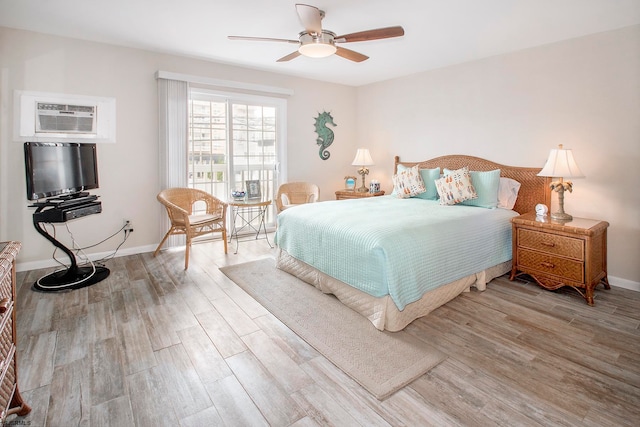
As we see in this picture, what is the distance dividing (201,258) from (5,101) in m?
2.47

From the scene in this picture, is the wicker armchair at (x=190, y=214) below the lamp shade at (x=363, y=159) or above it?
below

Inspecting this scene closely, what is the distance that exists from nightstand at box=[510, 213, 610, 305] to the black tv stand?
162 inches

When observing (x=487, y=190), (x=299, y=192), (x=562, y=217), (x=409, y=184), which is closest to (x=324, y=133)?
(x=299, y=192)

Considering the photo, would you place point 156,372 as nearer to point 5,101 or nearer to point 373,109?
point 5,101

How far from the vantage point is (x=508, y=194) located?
3764 mm

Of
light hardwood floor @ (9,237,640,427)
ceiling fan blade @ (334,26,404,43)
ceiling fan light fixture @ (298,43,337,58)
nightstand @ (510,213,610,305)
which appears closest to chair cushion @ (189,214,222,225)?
light hardwood floor @ (9,237,640,427)

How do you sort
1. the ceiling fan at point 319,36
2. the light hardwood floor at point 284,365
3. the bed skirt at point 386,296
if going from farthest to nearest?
the ceiling fan at point 319,36 → the bed skirt at point 386,296 → the light hardwood floor at point 284,365

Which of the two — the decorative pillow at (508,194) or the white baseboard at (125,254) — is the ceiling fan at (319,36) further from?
the white baseboard at (125,254)

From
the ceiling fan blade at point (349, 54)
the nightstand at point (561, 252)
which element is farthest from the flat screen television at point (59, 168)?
the nightstand at point (561, 252)

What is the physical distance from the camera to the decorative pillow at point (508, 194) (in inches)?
147

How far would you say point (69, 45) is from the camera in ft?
11.8

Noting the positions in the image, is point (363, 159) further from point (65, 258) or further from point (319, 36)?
point (65, 258)

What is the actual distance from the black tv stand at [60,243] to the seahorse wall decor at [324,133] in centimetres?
340

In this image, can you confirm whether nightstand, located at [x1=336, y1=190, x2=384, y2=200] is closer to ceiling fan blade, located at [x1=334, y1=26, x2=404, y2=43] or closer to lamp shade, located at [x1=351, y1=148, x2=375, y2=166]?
lamp shade, located at [x1=351, y1=148, x2=375, y2=166]
